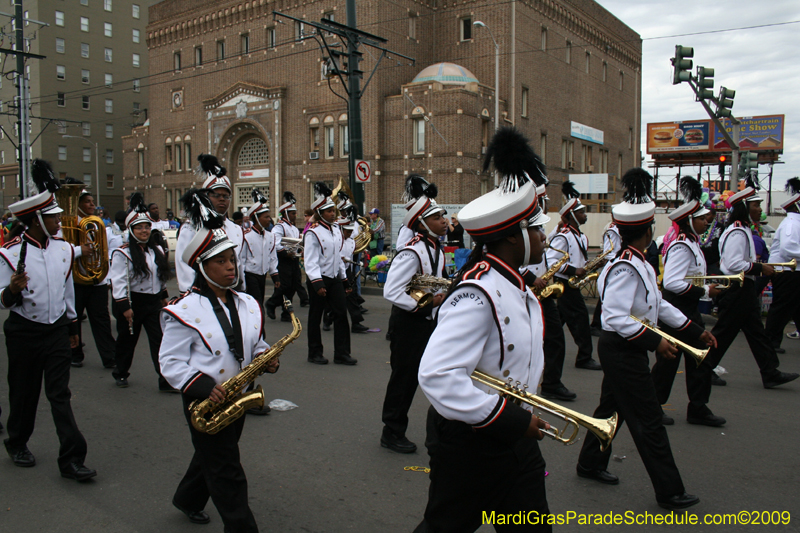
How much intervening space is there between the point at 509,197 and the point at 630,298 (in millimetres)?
1875

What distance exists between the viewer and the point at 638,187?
475 cm

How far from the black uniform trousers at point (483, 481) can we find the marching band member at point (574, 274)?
5.36 meters

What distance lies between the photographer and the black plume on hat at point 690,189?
581cm

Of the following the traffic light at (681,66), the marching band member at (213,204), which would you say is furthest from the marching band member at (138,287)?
the traffic light at (681,66)

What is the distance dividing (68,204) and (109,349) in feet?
6.51

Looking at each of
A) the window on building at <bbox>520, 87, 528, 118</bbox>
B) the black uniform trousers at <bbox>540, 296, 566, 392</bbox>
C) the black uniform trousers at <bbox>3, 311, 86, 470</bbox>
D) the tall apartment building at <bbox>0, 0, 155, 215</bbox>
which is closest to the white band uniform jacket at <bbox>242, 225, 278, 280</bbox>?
the black uniform trousers at <bbox>540, 296, 566, 392</bbox>

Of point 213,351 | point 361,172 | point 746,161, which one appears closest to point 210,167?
point 213,351

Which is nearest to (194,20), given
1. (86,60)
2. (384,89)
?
(384,89)

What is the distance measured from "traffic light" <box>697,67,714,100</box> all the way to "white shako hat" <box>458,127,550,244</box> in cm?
1374

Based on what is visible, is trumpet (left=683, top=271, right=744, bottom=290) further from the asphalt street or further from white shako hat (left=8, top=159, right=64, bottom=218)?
white shako hat (left=8, top=159, right=64, bottom=218)

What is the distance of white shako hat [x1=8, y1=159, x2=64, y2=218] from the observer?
4.62 metres

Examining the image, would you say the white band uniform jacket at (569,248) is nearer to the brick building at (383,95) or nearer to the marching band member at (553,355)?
the marching band member at (553,355)

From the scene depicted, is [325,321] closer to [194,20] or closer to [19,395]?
[19,395]

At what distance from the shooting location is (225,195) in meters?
6.29
